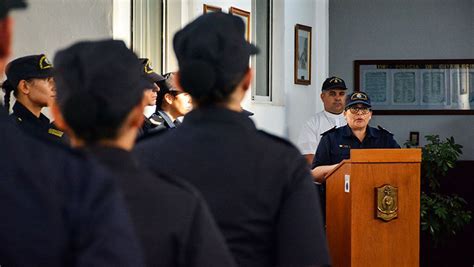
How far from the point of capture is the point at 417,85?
8461 millimetres

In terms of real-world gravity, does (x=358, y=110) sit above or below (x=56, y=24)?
below

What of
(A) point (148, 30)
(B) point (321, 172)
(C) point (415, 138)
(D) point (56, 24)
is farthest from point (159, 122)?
(C) point (415, 138)

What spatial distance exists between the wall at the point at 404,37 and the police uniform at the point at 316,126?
157 cm

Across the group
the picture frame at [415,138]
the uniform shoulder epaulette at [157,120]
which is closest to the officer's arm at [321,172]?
the uniform shoulder epaulette at [157,120]

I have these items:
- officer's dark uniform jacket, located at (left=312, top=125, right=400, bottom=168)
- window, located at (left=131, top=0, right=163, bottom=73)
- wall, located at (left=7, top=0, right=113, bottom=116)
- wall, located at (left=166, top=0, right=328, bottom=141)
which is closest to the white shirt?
wall, located at (left=166, top=0, right=328, bottom=141)

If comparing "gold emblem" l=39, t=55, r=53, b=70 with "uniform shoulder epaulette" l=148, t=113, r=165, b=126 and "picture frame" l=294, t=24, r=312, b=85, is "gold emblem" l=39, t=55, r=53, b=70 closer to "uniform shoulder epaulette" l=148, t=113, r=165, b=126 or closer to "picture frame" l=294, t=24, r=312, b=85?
"uniform shoulder epaulette" l=148, t=113, r=165, b=126

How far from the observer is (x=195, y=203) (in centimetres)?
143

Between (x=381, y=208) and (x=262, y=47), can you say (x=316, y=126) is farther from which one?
(x=381, y=208)

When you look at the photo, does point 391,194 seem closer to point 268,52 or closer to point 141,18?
point 141,18

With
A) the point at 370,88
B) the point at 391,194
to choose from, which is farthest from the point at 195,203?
the point at 370,88

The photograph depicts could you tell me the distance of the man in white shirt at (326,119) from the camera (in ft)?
22.0

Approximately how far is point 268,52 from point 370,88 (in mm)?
1492

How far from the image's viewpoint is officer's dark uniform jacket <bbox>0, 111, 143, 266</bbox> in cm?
118

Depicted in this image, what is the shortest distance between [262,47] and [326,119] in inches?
34.2
